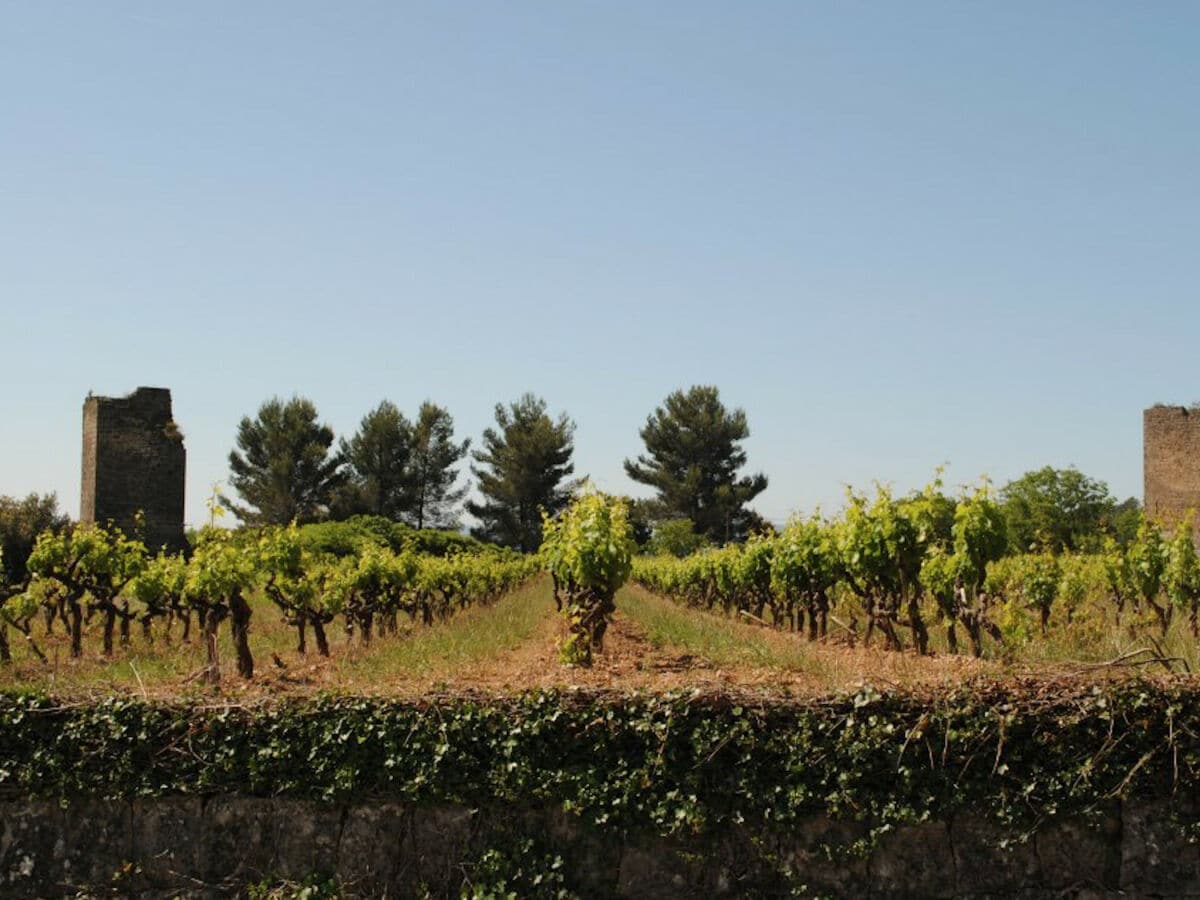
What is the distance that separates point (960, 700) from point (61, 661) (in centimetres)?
973

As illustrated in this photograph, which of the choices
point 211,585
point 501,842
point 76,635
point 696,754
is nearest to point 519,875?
point 501,842

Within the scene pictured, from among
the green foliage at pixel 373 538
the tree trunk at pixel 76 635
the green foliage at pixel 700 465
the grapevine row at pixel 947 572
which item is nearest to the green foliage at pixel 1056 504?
the green foliage at pixel 700 465

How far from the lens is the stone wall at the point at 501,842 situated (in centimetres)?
615

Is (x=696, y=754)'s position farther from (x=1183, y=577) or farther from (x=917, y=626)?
(x=1183, y=577)

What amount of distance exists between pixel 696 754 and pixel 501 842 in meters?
1.15

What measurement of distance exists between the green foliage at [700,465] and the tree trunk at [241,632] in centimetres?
4530

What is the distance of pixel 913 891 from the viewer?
6164mm

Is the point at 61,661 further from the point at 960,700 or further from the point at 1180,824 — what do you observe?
the point at 1180,824

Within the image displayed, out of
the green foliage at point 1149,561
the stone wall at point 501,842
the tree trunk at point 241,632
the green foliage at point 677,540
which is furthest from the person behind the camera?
the green foliage at point 677,540

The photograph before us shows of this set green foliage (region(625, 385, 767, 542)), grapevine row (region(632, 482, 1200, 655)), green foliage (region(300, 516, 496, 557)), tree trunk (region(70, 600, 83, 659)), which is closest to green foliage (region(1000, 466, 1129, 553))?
green foliage (region(625, 385, 767, 542))

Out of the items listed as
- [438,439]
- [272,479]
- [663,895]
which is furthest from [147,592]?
[438,439]

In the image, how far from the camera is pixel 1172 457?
31.8 metres

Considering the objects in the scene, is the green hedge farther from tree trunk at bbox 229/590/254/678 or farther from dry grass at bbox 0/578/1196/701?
tree trunk at bbox 229/590/254/678

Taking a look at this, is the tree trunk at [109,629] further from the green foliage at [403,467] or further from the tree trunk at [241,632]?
the green foliage at [403,467]
